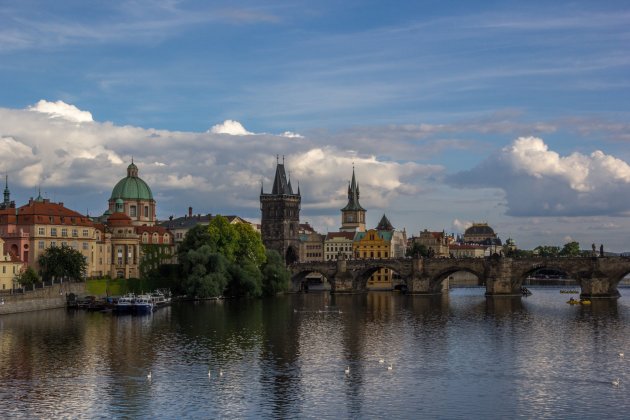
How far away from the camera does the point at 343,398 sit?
57344 mm

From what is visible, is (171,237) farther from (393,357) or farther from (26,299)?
(393,357)

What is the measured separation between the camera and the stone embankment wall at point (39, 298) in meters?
111

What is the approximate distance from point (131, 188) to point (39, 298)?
80602mm

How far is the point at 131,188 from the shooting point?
646 feet

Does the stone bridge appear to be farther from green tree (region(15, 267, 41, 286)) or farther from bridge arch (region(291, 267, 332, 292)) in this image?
green tree (region(15, 267, 41, 286))

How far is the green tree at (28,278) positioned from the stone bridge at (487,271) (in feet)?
219

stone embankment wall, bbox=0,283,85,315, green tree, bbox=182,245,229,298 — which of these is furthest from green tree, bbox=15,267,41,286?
green tree, bbox=182,245,229,298

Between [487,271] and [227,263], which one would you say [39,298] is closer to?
[227,263]

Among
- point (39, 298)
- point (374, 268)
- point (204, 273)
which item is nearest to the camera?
point (39, 298)

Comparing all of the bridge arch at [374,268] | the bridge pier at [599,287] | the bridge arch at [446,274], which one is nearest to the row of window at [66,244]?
the bridge arch at [374,268]

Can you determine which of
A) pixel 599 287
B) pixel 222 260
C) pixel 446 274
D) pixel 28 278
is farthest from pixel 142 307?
pixel 599 287

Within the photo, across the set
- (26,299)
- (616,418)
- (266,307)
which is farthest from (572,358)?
(26,299)

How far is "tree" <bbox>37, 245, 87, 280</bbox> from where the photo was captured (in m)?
127

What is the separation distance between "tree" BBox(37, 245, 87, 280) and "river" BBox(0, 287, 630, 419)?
11.3 meters
